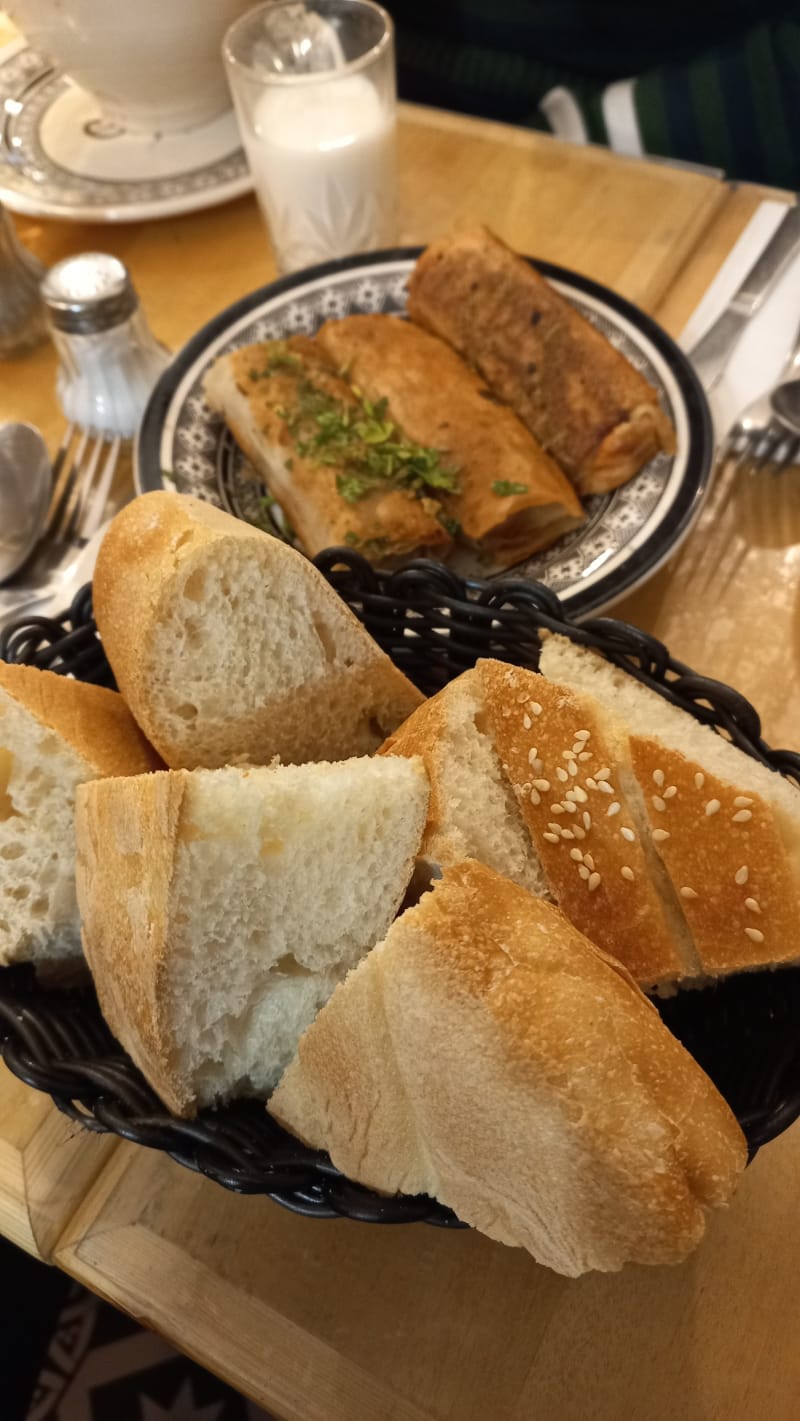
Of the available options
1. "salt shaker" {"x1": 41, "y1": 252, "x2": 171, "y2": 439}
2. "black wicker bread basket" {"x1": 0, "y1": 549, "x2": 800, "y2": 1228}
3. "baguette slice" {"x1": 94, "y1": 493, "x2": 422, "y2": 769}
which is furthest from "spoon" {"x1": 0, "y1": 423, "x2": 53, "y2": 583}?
"baguette slice" {"x1": 94, "y1": 493, "x2": 422, "y2": 769}

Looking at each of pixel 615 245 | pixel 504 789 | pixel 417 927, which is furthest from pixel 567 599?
pixel 615 245

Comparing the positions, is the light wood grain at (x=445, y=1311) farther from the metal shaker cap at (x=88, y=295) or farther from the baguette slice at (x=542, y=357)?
the metal shaker cap at (x=88, y=295)

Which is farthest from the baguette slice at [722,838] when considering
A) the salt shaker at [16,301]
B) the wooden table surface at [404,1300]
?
the salt shaker at [16,301]

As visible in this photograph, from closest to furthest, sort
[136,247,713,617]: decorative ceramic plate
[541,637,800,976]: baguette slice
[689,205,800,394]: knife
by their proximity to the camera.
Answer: [541,637,800,976]: baguette slice, [136,247,713,617]: decorative ceramic plate, [689,205,800,394]: knife

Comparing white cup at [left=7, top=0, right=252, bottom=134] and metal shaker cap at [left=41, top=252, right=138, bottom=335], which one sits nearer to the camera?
metal shaker cap at [left=41, top=252, right=138, bottom=335]

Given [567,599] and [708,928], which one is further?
[567,599]

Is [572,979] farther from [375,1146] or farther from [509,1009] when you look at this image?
[375,1146]

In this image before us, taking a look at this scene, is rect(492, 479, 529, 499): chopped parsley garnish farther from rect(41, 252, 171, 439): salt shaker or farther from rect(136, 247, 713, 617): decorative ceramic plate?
rect(41, 252, 171, 439): salt shaker

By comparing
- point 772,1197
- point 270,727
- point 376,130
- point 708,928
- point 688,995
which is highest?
point 376,130
